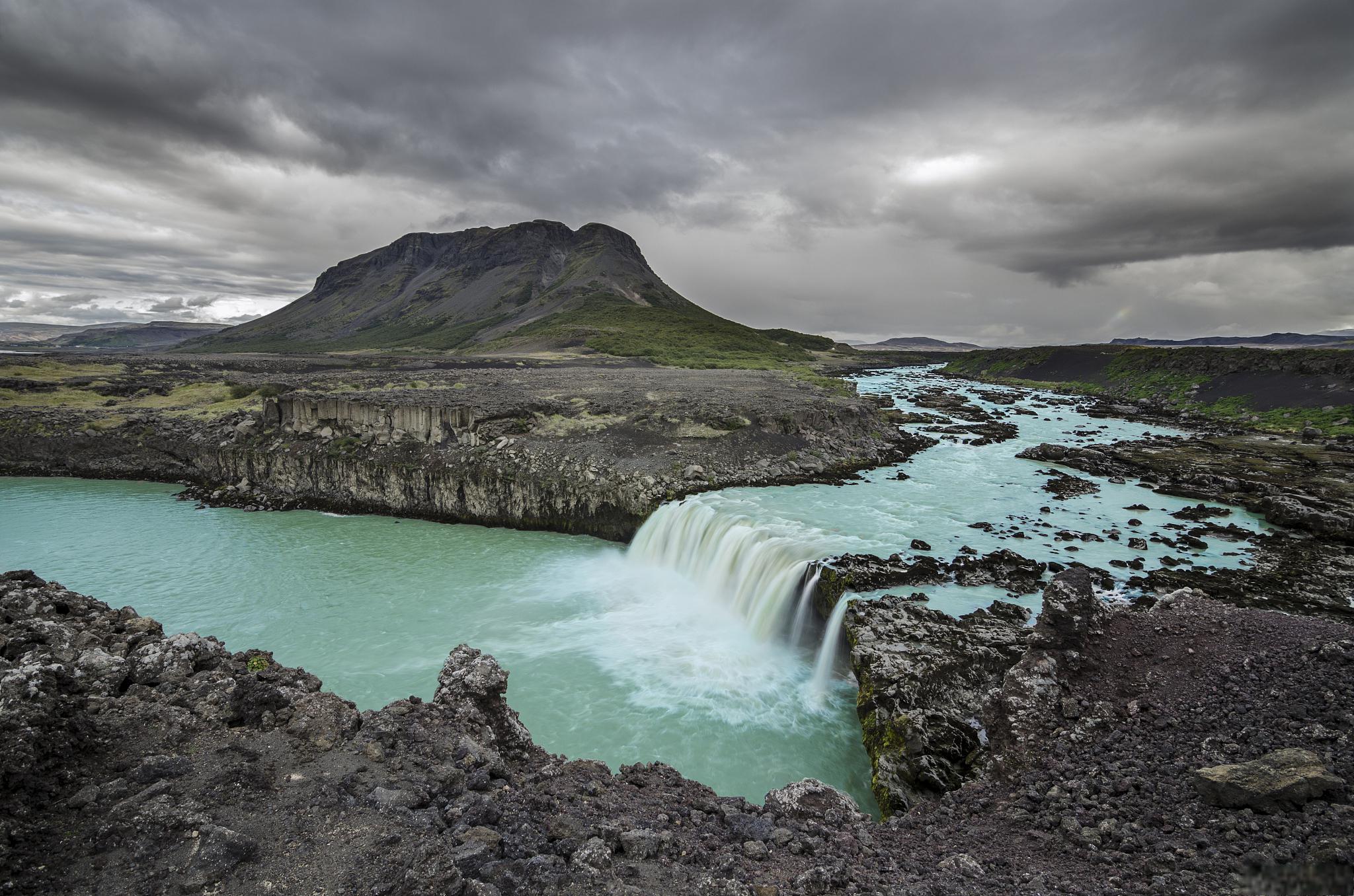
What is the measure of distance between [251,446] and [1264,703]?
4385 centimetres

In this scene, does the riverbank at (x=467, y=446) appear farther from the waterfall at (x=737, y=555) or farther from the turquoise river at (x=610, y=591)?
the waterfall at (x=737, y=555)

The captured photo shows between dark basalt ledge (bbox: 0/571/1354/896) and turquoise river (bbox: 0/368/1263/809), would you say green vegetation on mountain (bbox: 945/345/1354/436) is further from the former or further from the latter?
dark basalt ledge (bbox: 0/571/1354/896)

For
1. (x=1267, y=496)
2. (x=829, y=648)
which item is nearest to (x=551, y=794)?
(x=829, y=648)

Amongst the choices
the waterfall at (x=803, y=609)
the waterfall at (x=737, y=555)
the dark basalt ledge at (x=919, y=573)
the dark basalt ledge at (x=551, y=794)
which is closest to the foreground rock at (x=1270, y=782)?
the dark basalt ledge at (x=551, y=794)

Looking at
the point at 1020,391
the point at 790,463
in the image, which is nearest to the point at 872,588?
the point at 790,463

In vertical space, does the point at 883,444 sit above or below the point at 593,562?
above

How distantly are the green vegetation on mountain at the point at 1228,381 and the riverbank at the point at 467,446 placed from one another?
38993mm

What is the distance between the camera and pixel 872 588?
1606cm

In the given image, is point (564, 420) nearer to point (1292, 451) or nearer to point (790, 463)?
point (790, 463)

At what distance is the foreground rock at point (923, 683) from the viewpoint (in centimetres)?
991

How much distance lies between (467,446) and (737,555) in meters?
18.1

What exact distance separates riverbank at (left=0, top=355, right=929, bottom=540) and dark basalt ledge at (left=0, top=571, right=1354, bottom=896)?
18.9 meters

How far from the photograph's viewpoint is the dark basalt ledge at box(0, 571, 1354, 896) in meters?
4.96

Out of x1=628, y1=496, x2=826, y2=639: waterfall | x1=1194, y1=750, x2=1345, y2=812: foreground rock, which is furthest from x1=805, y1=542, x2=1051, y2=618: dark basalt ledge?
x1=1194, y1=750, x2=1345, y2=812: foreground rock
